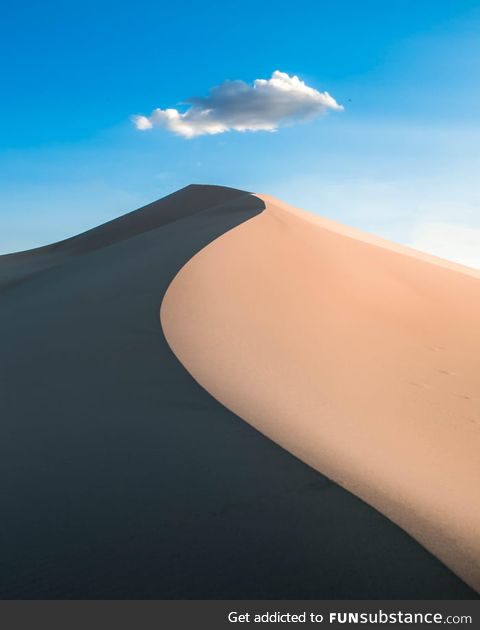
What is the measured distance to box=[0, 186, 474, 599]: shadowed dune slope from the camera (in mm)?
2637

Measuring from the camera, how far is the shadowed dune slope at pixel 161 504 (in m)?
2.64

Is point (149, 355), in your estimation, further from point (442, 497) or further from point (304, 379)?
point (442, 497)

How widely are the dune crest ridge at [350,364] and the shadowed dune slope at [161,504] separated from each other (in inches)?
9.0

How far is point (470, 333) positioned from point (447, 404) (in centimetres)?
410

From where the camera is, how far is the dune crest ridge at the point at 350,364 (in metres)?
3.75

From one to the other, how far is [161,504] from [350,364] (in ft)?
14.3

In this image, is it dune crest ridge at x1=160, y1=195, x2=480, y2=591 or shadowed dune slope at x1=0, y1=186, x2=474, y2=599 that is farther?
dune crest ridge at x1=160, y1=195, x2=480, y2=591

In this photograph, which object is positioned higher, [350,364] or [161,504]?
[350,364]

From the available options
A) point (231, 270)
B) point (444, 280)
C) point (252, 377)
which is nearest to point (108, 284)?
point (231, 270)

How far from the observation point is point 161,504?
330cm

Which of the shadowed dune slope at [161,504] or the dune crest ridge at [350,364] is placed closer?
the shadowed dune slope at [161,504]

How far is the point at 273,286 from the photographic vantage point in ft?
32.8

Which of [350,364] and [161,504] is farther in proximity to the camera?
[350,364]

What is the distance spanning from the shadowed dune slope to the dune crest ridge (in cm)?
23
